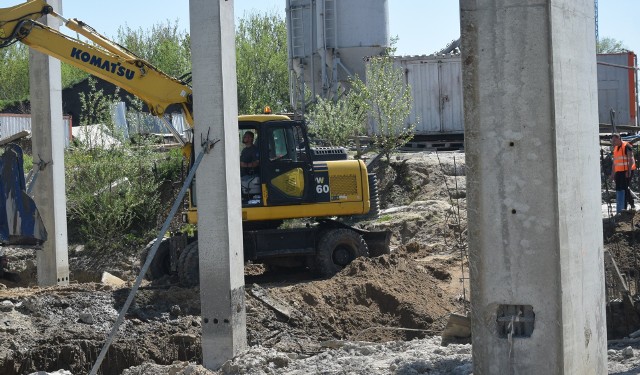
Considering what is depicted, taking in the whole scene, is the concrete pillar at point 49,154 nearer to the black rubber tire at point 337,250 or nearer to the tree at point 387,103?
the black rubber tire at point 337,250

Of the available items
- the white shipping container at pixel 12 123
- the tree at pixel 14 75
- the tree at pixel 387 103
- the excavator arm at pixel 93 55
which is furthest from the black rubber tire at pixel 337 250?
the tree at pixel 14 75

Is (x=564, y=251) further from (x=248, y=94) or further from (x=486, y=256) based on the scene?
(x=248, y=94)

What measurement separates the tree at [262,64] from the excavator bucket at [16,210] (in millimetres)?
32370

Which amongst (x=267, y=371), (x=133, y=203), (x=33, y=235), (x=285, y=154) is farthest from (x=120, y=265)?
(x=267, y=371)

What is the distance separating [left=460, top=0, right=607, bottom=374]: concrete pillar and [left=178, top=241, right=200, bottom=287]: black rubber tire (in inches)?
386

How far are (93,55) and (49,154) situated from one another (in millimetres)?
2176

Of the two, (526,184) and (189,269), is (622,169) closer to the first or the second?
(189,269)

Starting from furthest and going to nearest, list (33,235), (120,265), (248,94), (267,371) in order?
(248,94), (120,265), (33,235), (267,371)

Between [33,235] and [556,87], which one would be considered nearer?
[556,87]

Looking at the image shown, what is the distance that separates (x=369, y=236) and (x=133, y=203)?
8021 mm

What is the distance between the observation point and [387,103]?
28922 mm

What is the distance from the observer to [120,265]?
915 inches

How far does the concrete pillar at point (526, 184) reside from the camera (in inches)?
251

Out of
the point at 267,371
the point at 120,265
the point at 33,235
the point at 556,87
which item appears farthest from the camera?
the point at 120,265
